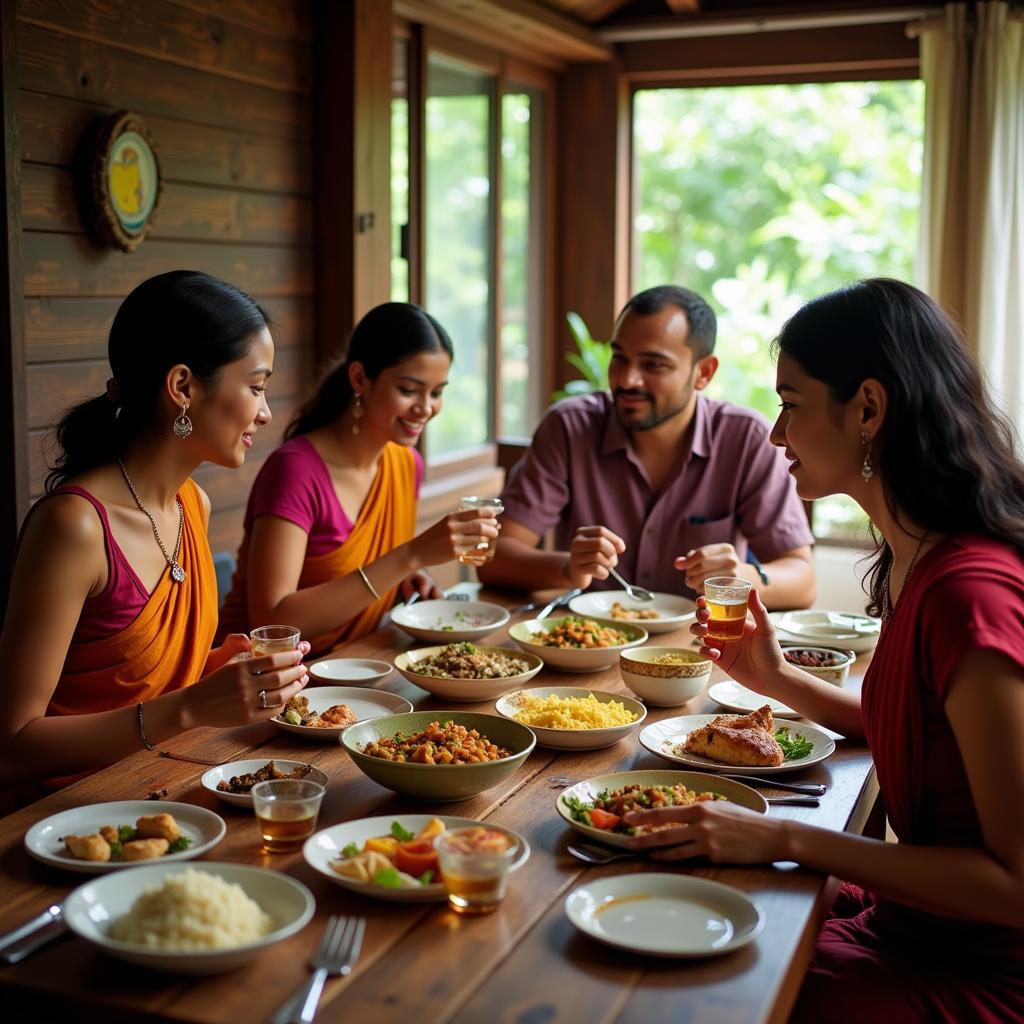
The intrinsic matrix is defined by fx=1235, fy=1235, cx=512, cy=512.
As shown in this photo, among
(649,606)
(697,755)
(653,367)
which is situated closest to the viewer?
(697,755)

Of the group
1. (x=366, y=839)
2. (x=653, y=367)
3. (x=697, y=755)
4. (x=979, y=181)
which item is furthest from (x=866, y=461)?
(x=979, y=181)

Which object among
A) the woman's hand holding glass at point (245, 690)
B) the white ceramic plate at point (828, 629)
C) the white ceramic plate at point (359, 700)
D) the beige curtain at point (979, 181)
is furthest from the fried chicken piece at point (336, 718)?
the beige curtain at point (979, 181)

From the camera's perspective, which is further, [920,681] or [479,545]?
[479,545]

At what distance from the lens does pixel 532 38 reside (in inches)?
192

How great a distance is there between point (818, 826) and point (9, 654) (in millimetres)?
1158

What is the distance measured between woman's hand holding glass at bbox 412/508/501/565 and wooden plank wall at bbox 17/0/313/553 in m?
0.51

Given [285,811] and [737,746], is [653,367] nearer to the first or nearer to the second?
[737,746]

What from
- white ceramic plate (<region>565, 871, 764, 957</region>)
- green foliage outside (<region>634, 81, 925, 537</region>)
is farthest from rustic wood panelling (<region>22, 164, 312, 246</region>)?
green foliage outside (<region>634, 81, 925, 537</region>)

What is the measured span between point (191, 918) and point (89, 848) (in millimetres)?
258

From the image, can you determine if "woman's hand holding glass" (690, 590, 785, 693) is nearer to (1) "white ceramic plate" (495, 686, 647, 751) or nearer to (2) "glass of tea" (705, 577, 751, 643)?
(2) "glass of tea" (705, 577, 751, 643)

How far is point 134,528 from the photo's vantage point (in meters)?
2.04

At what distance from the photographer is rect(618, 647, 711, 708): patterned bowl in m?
2.05

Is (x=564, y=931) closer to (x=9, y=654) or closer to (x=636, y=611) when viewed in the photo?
(x=9, y=654)

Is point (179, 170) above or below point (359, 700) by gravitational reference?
above
